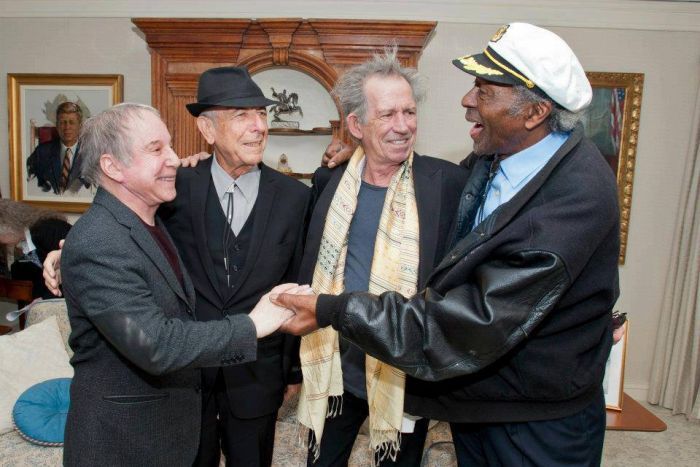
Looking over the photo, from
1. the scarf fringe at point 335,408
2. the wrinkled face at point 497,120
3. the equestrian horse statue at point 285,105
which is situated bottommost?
the scarf fringe at point 335,408

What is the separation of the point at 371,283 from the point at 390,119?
567 millimetres

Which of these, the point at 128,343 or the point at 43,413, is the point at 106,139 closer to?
the point at 128,343

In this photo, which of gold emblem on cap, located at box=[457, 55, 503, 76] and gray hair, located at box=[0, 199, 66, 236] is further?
gray hair, located at box=[0, 199, 66, 236]

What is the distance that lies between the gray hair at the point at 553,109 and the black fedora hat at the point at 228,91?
90 centimetres

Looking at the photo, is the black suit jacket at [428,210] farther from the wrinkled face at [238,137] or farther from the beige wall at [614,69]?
the beige wall at [614,69]

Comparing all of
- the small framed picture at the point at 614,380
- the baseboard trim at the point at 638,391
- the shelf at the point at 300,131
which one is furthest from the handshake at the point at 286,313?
the baseboard trim at the point at 638,391

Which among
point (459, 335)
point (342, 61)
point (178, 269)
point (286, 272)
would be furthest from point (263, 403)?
point (342, 61)

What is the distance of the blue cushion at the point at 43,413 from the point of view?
7.64 ft

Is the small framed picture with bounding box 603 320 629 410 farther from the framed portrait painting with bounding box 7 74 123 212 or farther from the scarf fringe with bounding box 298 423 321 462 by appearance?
the framed portrait painting with bounding box 7 74 123 212

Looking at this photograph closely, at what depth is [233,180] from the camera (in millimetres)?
1931

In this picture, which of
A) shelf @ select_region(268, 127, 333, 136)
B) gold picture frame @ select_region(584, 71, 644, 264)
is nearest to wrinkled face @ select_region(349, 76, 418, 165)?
shelf @ select_region(268, 127, 333, 136)

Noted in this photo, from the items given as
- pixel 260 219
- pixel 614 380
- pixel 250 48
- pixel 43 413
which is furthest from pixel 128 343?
pixel 250 48

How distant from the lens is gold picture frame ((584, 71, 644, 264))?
4277 millimetres

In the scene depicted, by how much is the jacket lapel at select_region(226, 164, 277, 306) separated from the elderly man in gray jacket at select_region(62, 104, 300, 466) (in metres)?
0.30
